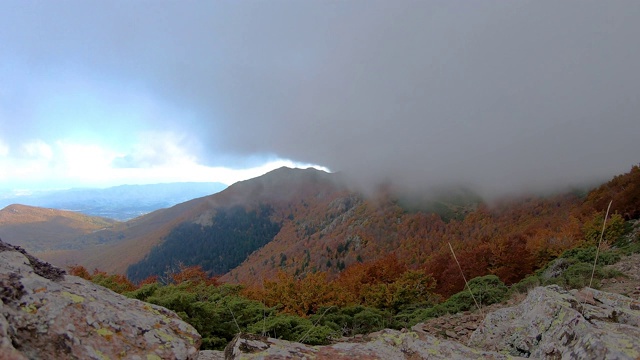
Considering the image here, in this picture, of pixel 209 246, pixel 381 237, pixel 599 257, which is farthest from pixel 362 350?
pixel 209 246

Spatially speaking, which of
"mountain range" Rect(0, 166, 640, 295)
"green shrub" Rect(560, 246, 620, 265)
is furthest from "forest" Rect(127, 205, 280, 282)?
"green shrub" Rect(560, 246, 620, 265)

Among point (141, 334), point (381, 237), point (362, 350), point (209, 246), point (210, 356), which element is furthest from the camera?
point (209, 246)

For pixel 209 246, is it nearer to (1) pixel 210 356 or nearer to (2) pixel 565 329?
(1) pixel 210 356

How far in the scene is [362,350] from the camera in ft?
11.1

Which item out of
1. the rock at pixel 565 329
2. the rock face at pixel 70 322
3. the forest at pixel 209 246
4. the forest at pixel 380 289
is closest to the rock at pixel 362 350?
the rock face at pixel 70 322

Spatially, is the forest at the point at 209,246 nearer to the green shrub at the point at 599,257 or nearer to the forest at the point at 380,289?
the forest at the point at 380,289

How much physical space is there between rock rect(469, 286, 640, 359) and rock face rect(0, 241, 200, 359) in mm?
3724

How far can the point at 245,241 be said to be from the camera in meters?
174

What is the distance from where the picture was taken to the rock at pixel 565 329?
113 inches

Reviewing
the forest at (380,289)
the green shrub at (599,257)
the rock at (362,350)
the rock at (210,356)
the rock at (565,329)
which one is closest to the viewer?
the rock at (565,329)

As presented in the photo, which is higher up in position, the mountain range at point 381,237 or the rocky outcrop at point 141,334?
the rocky outcrop at point 141,334

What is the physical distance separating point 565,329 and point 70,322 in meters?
4.88

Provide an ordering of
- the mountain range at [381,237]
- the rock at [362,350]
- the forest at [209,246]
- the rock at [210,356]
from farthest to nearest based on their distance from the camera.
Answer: the forest at [209,246], the mountain range at [381,237], the rock at [210,356], the rock at [362,350]

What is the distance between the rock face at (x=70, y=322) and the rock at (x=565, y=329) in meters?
3.72
